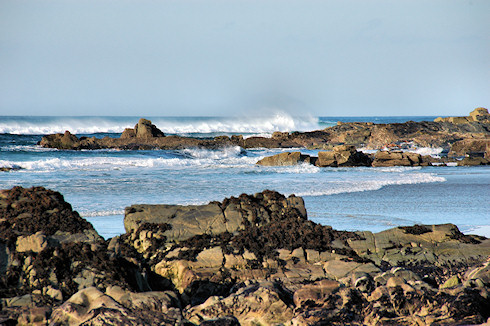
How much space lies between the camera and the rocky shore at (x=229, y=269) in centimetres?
399

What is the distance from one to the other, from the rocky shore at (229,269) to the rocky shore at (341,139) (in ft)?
81.0

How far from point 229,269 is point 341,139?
42335 mm

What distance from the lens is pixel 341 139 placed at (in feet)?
152

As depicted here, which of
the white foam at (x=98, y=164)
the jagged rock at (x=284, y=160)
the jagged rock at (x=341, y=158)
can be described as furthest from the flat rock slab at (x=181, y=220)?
the jagged rock at (x=341, y=158)

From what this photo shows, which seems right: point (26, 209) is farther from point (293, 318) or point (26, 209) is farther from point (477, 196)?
point (477, 196)

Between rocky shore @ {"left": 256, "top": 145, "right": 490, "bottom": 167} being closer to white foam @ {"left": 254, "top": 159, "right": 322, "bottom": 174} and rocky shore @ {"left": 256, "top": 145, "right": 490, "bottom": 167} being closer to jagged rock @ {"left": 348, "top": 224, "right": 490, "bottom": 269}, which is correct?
white foam @ {"left": 254, "top": 159, "right": 322, "bottom": 174}

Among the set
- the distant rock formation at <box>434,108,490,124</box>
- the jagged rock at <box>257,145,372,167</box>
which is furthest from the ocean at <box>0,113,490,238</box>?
the distant rock formation at <box>434,108,490,124</box>

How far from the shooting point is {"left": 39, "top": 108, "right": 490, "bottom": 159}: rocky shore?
3406 cm

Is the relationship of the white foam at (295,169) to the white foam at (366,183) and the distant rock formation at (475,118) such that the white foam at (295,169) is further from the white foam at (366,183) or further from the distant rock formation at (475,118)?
the distant rock formation at (475,118)

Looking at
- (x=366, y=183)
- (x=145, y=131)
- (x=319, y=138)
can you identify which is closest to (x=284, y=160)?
(x=366, y=183)

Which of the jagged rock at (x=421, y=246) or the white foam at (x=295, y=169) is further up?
the jagged rock at (x=421, y=246)

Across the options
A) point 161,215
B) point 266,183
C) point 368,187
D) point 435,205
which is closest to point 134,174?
point 266,183

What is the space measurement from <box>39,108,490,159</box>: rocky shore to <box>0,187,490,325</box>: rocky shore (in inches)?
972

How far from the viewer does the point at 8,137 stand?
1684 inches
